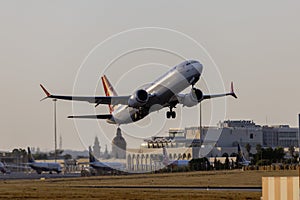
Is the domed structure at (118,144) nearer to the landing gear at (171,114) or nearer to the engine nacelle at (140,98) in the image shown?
the landing gear at (171,114)

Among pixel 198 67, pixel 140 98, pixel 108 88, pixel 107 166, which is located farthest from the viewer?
pixel 107 166

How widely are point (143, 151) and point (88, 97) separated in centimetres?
9071

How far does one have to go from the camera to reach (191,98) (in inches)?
4035

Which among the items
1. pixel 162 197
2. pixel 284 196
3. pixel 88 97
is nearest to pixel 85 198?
pixel 162 197

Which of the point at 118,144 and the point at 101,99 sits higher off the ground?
the point at 101,99

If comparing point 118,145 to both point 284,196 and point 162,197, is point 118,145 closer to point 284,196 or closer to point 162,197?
point 162,197

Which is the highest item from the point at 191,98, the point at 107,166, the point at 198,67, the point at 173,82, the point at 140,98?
the point at 198,67

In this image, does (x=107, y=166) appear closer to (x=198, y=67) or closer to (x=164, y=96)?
(x=164, y=96)

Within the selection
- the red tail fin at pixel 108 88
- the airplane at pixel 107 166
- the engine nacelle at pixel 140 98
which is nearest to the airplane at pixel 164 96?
the engine nacelle at pixel 140 98

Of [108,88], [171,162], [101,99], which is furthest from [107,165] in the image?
[101,99]

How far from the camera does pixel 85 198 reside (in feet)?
247

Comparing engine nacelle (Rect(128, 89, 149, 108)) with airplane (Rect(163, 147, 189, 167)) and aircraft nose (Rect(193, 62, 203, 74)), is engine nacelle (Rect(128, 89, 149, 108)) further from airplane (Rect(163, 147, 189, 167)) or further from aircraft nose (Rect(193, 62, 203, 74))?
airplane (Rect(163, 147, 189, 167))

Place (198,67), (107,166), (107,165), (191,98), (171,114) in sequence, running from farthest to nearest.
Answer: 1. (107,165)
2. (107,166)
3. (171,114)
4. (191,98)
5. (198,67)

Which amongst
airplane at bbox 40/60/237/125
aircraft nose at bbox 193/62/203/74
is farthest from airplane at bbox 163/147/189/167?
aircraft nose at bbox 193/62/203/74
